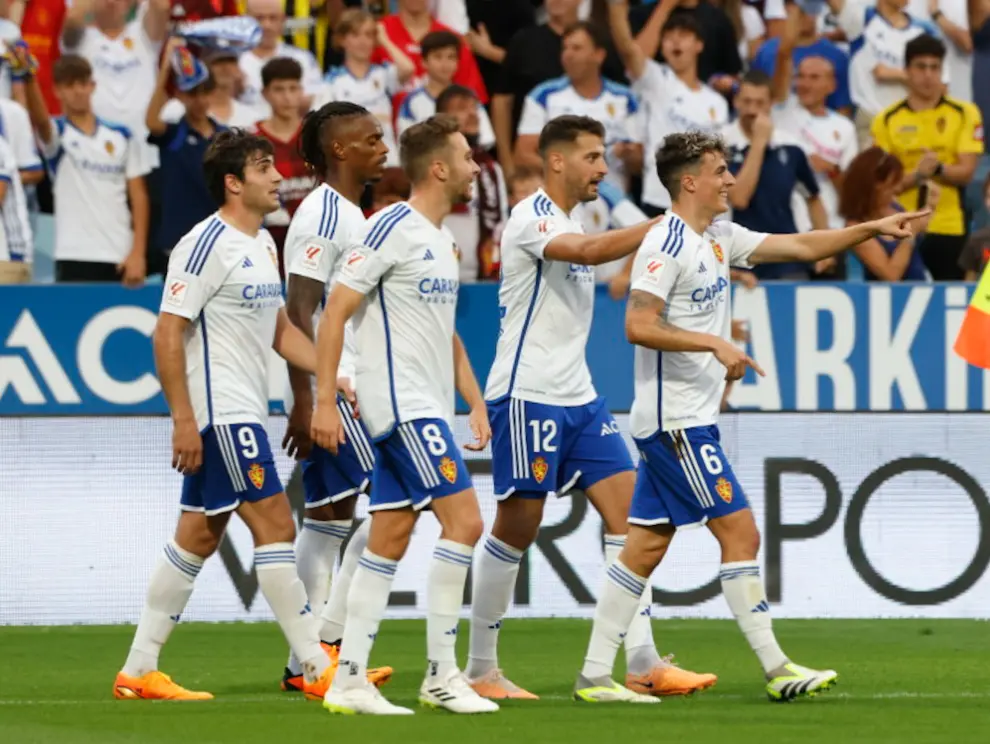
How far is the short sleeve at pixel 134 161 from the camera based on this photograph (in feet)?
40.1

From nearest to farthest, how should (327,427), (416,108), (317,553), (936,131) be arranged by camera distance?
1. (327,427)
2. (317,553)
3. (416,108)
4. (936,131)

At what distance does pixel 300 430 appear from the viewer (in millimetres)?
7809

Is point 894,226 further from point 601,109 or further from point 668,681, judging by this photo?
point 601,109

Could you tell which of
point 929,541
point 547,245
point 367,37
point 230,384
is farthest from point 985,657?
point 367,37

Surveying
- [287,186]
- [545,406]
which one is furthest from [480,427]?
[287,186]

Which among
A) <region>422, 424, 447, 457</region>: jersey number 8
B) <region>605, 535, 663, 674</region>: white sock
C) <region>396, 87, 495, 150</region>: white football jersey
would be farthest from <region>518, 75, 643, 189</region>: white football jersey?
<region>422, 424, 447, 457</region>: jersey number 8

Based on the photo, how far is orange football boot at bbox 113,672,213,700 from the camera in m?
7.63

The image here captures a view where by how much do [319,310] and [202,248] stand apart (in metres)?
0.71

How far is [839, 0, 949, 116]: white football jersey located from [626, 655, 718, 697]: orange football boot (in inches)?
275

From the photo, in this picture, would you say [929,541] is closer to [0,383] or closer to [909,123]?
[909,123]

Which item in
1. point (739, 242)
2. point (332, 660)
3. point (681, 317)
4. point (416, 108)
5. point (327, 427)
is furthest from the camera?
point (416, 108)

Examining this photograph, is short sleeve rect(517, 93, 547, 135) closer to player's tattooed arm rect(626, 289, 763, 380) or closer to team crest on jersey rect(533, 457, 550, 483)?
team crest on jersey rect(533, 457, 550, 483)

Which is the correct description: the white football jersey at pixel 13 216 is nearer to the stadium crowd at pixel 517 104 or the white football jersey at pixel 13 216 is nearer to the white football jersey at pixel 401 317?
the stadium crowd at pixel 517 104

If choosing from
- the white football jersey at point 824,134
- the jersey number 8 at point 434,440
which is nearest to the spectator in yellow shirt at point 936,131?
the white football jersey at point 824,134
